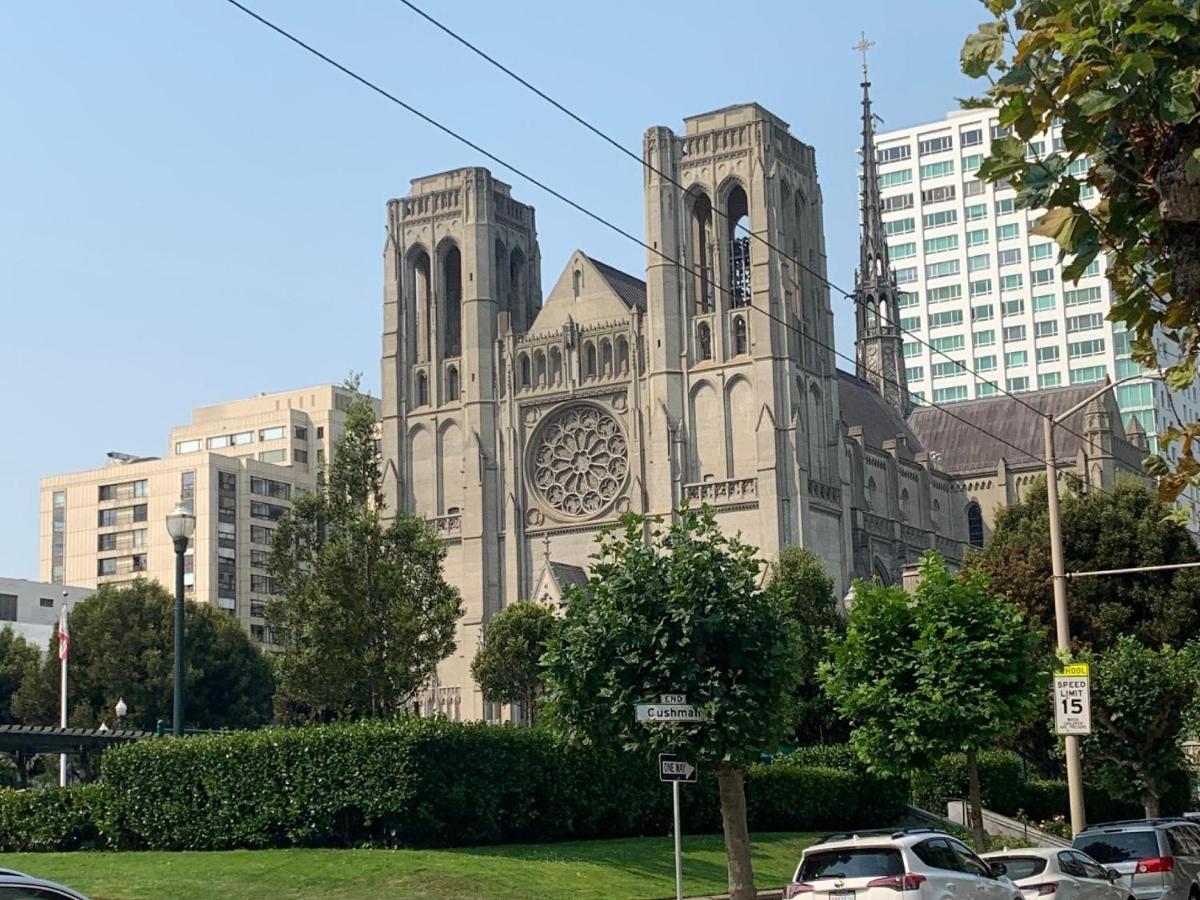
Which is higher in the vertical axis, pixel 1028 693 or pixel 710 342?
pixel 710 342

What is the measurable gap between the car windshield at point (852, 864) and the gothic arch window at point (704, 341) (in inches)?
2496

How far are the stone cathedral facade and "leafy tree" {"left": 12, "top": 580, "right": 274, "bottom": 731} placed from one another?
975 cm

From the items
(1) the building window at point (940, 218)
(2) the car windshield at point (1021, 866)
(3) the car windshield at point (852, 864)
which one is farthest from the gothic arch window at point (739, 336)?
(1) the building window at point (940, 218)

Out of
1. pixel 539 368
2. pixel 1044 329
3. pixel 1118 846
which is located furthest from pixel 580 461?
pixel 1044 329

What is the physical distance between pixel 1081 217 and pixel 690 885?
24.3 metres

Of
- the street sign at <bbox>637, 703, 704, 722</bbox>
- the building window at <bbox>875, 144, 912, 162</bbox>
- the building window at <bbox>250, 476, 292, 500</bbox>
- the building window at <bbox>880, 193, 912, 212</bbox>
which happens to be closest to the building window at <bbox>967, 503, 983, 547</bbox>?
the building window at <bbox>880, 193, 912, 212</bbox>

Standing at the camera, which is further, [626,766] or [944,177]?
[944,177]

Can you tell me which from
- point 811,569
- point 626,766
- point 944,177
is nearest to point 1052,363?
point 944,177

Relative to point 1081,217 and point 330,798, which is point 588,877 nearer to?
point 330,798

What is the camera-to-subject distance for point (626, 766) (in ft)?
116

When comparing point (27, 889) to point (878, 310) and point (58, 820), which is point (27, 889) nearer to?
point (58, 820)

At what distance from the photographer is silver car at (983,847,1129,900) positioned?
69.5 feet

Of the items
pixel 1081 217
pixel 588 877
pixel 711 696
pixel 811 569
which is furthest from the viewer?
pixel 811 569

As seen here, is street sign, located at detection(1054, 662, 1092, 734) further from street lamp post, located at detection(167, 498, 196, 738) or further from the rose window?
the rose window
